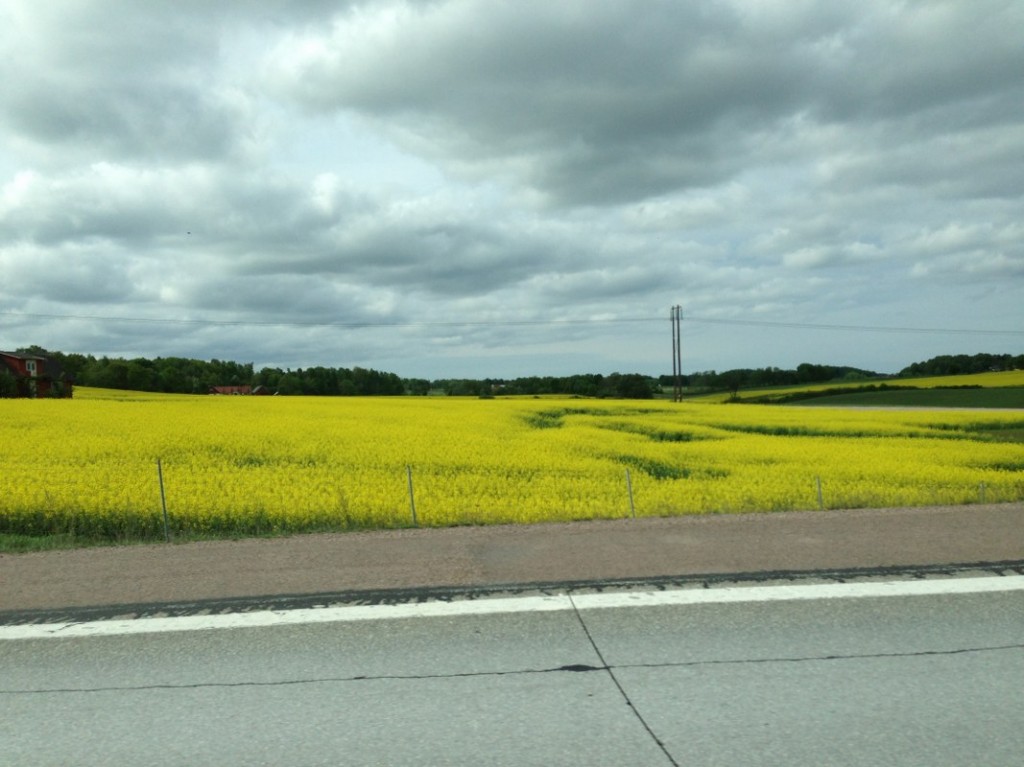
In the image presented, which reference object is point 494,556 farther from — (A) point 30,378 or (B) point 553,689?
(A) point 30,378

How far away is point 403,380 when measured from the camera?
86125mm

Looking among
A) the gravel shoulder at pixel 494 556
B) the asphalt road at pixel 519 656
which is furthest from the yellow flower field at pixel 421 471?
the asphalt road at pixel 519 656

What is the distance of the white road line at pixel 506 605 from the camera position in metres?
6.18

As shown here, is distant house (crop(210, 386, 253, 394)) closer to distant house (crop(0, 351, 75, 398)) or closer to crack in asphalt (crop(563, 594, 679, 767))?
distant house (crop(0, 351, 75, 398))

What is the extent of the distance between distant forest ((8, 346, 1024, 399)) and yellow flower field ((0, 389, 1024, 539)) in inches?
1791

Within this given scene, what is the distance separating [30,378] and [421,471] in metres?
57.1

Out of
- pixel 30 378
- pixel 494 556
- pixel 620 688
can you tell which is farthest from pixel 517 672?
pixel 30 378

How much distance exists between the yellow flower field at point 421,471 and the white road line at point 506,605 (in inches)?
178

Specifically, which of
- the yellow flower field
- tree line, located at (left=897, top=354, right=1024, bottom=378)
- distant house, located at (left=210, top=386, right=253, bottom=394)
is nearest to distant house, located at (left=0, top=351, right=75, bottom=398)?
distant house, located at (left=210, top=386, right=253, bottom=394)

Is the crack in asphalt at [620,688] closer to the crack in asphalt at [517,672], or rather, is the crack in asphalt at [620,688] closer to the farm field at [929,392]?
the crack in asphalt at [517,672]

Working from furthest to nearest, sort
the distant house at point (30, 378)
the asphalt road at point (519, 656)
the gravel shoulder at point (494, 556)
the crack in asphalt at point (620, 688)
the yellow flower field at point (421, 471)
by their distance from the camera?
the distant house at point (30, 378) < the yellow flower field at point (421, 471) < the gravel shoulder at point (494, 556) < the asphalt road at point (519, 656) < the crack in asphalt at point (620, 688)

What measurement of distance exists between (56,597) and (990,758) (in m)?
7.06

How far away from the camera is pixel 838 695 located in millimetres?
4559

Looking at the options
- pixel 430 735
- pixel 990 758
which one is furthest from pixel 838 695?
pixel 430 735
